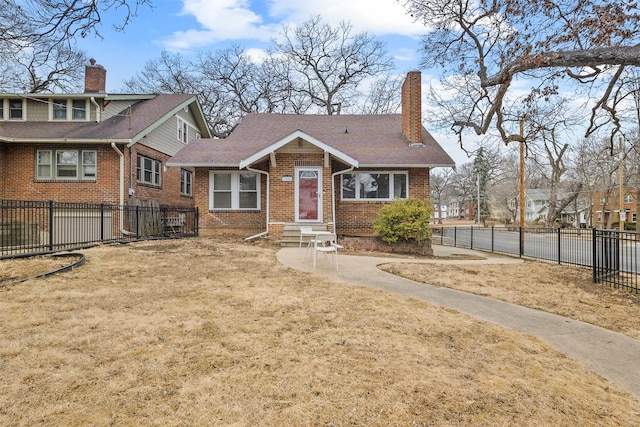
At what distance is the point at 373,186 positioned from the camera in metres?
15.4

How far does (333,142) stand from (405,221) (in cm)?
580

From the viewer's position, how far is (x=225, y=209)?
1522cm

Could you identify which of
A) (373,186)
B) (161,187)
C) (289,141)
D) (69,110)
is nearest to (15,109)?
(69,110)

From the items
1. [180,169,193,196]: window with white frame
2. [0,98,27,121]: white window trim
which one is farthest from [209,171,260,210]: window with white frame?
[0,98,27,121]: white window trim

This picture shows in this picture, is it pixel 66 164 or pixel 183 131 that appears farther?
pixel 183 131

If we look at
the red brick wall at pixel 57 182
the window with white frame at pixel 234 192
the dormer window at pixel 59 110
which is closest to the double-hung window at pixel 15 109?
the dormer window at pixel 59 110

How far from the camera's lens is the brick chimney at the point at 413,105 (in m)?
15.8

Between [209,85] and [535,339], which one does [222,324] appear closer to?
[535,339]

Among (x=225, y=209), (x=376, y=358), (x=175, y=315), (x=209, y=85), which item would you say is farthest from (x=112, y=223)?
(x=209, y=85)

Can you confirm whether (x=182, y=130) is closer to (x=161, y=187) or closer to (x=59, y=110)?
(x=161, y=187)

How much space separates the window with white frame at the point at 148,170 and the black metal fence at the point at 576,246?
15359 mm

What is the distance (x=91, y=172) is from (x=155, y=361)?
52.2ft

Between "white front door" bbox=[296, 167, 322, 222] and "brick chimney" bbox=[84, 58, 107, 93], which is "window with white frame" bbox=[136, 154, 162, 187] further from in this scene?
"white front door" bbox=[296, 167, 322, 222]

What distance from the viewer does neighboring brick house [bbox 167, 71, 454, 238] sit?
13758 mm
